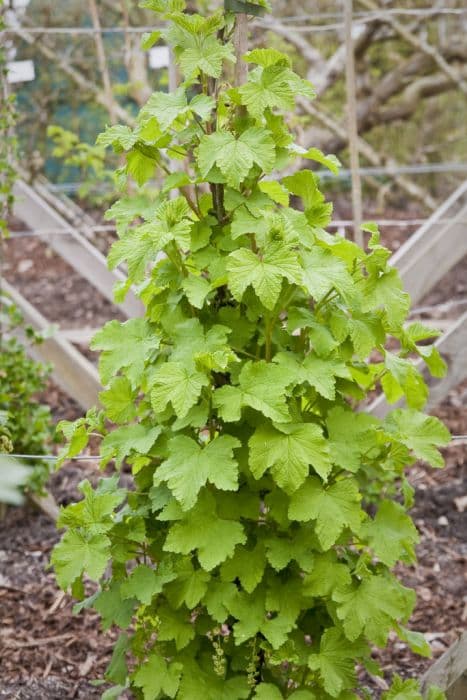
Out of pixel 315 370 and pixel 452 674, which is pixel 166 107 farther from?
pixel 452 674

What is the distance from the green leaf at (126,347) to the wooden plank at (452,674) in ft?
3.87

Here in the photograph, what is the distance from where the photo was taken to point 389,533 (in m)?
2.20

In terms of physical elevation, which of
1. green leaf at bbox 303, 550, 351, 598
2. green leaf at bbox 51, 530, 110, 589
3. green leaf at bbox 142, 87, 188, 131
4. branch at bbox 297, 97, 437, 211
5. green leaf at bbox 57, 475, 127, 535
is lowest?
branch at bbox 297, 97, 437, 211

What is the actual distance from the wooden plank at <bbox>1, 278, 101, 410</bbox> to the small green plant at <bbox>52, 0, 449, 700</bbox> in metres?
1.98

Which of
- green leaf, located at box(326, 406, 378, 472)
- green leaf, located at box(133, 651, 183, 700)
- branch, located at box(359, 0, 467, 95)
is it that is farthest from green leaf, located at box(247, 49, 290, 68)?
branch, located at box(359, 0, 467, 95)

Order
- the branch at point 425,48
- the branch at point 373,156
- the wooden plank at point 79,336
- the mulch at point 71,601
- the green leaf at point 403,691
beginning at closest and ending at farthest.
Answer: the green leaf at point 403,691 → the mulch at point 71,601 → the wooden plank at point 79,336 → the branch at point 373,156 → the branch at point 425,48

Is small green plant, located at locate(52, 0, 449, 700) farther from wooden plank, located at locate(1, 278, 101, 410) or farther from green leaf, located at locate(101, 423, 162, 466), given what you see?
wooden plank, located at locate(1, 278, 101, 410)

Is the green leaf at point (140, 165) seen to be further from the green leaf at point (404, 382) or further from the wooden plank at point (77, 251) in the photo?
the wooden plank at point (77, 251)

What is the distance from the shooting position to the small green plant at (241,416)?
6.42 ft

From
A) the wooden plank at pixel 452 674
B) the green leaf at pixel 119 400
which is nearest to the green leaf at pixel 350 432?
the green leaf at pixel 119 400

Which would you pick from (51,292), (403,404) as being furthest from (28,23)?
(403,404)

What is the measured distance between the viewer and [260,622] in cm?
209

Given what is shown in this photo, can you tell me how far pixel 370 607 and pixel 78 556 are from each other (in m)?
0.67

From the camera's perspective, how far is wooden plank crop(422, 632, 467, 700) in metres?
2.44
